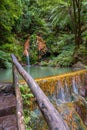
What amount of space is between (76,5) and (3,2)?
4.24 metres

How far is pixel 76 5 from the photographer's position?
13727 millimetres

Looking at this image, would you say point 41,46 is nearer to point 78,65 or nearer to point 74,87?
point 78,65

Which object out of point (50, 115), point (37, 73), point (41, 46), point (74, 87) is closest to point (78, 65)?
point (37, 73)

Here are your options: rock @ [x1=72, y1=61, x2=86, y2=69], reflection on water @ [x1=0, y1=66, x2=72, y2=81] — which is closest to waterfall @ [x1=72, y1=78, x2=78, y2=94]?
reflection on water @ [x1=0, y1=66, x2=72, y2=81]

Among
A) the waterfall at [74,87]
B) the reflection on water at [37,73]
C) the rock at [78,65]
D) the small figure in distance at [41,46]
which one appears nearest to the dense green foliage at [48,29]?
the small figure in distance at [41,46]

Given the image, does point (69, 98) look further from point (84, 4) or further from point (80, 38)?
point (84, 4)

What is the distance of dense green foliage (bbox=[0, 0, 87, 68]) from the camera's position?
13.0 meters

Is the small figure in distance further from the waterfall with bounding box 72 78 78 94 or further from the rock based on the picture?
the waterfall with bounding box 72 78 78 94

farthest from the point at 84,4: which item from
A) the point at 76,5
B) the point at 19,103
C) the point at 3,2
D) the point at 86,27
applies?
the point at 19,103

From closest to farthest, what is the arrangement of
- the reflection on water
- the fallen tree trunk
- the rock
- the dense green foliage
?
the fallen tree trunk
the reflection on water
the rock
the dense green foliage

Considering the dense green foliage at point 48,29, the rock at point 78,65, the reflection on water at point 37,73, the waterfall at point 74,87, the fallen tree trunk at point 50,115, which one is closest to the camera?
the fallen tree trunk at point 50,115

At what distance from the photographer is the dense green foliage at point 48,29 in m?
13.0

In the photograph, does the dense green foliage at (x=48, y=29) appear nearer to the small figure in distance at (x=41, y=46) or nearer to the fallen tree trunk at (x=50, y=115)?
the small figure in distance at (x=41, y=46)

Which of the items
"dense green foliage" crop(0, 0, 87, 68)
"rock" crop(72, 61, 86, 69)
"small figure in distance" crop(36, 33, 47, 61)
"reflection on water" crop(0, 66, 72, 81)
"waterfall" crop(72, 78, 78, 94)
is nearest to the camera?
"waterfall" crop(72, 78, 78, 94)
